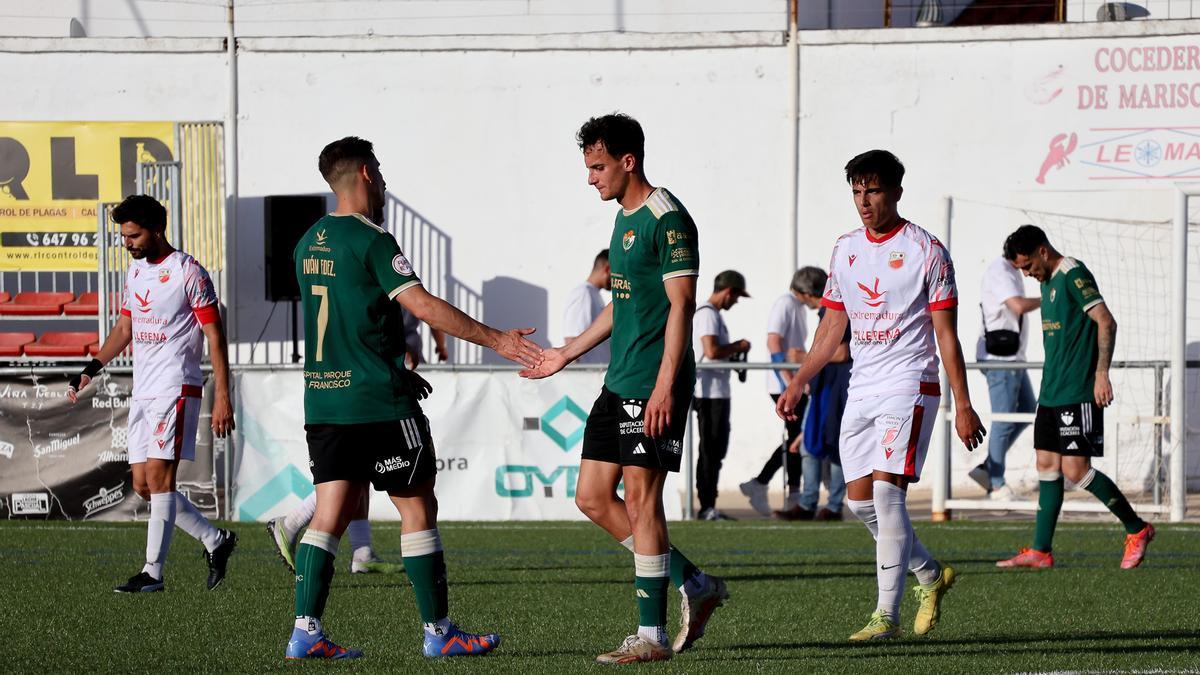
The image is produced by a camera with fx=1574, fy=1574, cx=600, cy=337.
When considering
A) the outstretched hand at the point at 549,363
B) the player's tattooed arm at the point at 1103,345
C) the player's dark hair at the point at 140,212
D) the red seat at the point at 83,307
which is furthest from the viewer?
the red seat at the point at 83,307

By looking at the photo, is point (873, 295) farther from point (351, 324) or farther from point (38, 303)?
point (38, 303)

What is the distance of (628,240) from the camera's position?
5984mm

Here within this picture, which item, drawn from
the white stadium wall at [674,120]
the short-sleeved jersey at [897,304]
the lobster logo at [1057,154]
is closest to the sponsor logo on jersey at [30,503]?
the white stadium wall at [674,120]

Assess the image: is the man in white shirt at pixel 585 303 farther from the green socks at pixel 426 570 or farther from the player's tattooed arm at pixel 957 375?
the green socks at pixel 426 570

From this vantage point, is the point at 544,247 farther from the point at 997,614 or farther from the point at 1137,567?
the point at 997,614

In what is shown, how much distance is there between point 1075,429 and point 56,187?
12.4 meters

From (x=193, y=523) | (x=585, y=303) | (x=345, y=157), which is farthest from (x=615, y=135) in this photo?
(x=585, y=303)

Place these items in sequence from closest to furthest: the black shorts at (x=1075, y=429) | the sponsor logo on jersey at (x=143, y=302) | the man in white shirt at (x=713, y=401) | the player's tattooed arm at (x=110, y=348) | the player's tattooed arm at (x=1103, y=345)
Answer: the sponsor logo on jersey at (x=143, y=302) → the player's tattooed arm at (x=110, y=348) → the player's tattooed arm at (x=1103, y=345) → the black shorts at (x=1075, y=429) → the man in white shirt at (x=713, y=401)

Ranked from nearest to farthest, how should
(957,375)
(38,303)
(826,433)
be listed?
1. (957,375)
2. (826,433)
3. (38,303)

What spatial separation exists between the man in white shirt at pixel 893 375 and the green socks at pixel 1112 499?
A: 11.6 feet

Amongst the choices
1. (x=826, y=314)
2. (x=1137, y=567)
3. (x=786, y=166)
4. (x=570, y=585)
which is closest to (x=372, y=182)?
(x=826, y=314)

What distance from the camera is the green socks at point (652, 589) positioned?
233 inches

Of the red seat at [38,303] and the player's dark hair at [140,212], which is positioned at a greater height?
the player's dark hair at [140,212]

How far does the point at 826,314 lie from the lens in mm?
6977
